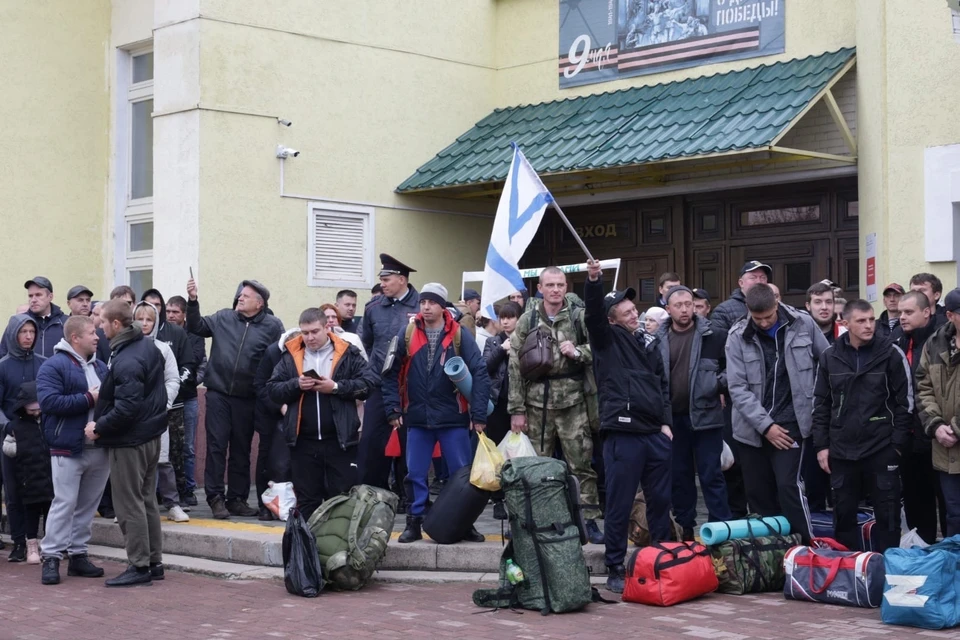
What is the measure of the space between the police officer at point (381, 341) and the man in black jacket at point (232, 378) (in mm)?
980

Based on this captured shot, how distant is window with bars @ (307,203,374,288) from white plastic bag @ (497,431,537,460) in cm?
711

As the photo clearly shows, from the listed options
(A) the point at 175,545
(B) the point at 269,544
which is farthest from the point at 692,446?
(A) the point at 175,545

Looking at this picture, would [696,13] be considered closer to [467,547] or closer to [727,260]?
[727,260]

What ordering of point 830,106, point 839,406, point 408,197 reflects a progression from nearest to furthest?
point 839,406
point 830,106
point 408,197

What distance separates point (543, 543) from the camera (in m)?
8.52

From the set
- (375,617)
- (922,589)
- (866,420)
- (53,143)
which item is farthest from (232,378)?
(53,143)

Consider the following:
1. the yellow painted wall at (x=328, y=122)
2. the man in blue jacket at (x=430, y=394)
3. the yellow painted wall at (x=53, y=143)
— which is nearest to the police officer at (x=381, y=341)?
the man in blue jacket at (x=430, y=394)

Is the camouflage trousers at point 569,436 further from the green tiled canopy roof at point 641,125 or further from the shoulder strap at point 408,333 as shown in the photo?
the green tiled canopy roof at point 641,125

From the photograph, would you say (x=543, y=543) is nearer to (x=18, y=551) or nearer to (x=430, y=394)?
(x=430, y=394)

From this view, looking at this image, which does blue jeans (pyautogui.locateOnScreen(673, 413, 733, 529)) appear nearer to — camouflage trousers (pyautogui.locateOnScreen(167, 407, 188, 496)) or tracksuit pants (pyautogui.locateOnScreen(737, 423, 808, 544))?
tracksuit pants (pyautogui.locateOnScreen(737, 423, 808, 544))

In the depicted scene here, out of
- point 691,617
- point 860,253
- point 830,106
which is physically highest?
point 830,106

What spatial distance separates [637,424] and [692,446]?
48.2 inches

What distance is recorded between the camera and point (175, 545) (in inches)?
430

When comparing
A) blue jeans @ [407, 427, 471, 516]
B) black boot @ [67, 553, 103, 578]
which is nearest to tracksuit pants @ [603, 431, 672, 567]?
blue jeans @ [407, 427, 471, 516]
